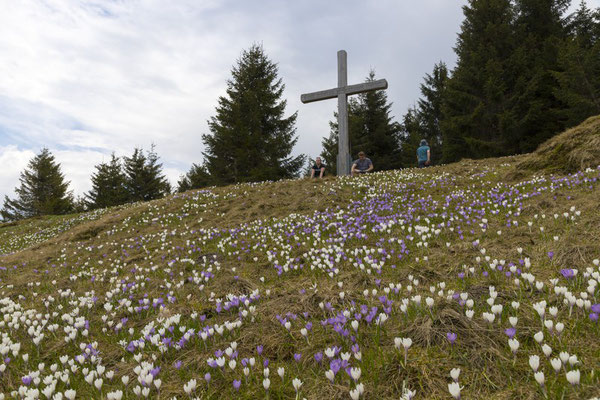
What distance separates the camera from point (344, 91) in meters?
18.4

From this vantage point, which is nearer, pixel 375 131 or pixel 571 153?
pixel 571 153

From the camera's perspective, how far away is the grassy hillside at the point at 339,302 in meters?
2.92

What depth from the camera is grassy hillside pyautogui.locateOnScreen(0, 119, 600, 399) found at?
2.92m

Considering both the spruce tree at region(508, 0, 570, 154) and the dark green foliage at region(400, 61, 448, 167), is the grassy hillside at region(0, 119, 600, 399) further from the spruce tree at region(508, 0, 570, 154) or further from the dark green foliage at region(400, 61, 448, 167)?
the dark green foliage at region(400, 61, 448, 167)

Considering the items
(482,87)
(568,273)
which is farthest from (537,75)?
(568,273)

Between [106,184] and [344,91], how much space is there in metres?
39.7

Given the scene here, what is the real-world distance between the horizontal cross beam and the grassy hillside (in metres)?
7.59

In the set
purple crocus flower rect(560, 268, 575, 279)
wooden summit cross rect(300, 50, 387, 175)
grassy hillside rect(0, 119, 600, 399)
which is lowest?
grassy hillside rect(0, 119, 600, 399)

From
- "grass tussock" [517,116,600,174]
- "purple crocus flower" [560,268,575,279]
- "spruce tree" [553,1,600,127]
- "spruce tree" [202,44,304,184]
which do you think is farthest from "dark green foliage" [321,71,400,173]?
"purple crocus flower" [560,268,575,279]

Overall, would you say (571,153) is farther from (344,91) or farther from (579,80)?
(579,80)

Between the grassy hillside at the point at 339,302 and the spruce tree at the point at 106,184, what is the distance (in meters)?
35.8

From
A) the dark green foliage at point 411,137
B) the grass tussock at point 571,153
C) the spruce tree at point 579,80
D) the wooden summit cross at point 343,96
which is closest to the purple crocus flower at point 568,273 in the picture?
the grass tussock at point 571,153

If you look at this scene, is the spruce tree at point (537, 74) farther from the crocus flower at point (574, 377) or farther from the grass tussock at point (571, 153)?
the crocus flower at point (574, 377)

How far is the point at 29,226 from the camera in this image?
24.0m
